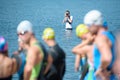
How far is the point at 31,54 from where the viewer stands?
691 centimetres

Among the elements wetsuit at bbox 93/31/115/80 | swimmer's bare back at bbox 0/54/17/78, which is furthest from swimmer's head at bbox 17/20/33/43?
wetsuit at bbox 93/31/115/80

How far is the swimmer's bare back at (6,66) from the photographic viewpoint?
22.0 ft

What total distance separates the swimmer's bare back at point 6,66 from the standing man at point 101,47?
1250 mm

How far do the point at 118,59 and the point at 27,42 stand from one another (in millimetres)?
A: 1784

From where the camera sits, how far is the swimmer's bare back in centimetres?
671

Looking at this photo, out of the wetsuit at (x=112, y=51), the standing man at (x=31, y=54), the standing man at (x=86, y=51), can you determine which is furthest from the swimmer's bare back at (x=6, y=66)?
the standing man at (x=86, y=51)

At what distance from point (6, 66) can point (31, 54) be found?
1.46ft

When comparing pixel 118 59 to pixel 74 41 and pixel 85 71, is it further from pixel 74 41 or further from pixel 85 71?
pixel 74 41

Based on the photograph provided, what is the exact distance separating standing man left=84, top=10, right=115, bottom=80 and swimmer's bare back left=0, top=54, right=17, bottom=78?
1.25 metres

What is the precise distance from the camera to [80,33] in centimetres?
822

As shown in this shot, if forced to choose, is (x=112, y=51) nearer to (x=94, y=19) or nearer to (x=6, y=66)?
(x=94, y=19)

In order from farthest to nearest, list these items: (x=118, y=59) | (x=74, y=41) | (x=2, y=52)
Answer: (x=74, y=41) < (x=2, y=52) < (x=118, y=59)

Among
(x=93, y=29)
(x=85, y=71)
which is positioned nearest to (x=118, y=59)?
(x=93, y=29)

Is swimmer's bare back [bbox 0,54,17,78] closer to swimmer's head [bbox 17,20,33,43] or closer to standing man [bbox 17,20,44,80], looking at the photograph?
standing man [bbox 17,20,44,80]
